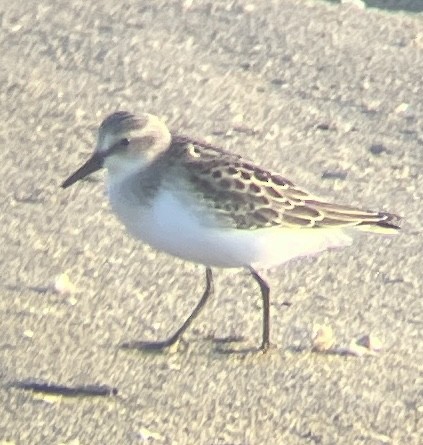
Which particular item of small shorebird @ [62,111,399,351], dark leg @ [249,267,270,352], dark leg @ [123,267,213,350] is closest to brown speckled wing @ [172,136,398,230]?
small shorebird @ [62,111,399,351]

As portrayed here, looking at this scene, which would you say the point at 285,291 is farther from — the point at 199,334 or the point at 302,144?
the point at 302,144

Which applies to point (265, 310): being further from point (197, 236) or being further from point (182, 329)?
Answer: point (197, 236)

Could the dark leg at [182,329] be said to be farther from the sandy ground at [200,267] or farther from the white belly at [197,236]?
the white belly at [197,236]

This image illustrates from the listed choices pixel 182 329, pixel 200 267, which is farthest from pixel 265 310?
pixel 200 267

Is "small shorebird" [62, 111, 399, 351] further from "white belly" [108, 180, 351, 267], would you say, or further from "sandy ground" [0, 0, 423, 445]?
"sandy ground" [0, 0, 423, 445]

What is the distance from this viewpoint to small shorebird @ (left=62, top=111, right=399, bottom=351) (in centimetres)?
465

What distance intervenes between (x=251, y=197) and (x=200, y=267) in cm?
86

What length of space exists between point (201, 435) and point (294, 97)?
315 centimetres

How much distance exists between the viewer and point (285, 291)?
5.39m

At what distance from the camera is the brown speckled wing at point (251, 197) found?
15.4 ft

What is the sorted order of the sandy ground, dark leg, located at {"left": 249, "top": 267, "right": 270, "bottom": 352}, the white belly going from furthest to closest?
dark leg, located at {"left": 249, "top": 267, "right": 270, "bottom": 352}, the white belly, the sandy ground

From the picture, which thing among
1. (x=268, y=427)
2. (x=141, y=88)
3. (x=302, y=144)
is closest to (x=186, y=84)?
(x=141, y=88)

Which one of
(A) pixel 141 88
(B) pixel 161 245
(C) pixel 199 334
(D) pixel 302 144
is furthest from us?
(A) pixel 141 88

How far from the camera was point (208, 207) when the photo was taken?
15.3 feet
